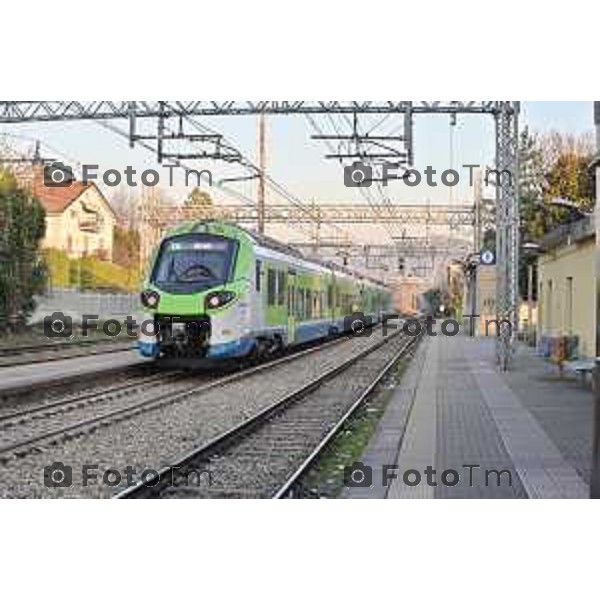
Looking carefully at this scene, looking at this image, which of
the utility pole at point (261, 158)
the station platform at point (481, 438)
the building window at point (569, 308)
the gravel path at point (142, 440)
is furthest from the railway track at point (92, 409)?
the building window at point (569, 308)

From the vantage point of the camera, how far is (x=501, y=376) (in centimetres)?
1933

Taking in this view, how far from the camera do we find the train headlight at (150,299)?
42.8 ft

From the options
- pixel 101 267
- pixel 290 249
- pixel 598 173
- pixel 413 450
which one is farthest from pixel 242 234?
pixel 598 173

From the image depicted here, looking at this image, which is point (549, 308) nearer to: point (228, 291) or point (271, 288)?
point (271, 288)

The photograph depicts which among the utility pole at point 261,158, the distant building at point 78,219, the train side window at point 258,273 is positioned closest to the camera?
the utility pole at point 261,158

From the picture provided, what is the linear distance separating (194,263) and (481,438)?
15.7 ft

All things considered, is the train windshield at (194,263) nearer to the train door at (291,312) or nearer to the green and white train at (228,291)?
the green and white train at (228,291)

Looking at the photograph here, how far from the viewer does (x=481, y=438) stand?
11.8m

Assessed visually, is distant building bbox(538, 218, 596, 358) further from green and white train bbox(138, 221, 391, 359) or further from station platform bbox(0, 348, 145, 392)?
station platform bbox(0, 348, 145, 392)

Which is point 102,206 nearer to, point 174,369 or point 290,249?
point 290,249

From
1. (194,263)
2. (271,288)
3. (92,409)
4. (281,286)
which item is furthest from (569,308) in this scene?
(92,409)

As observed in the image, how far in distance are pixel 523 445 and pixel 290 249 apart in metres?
3.58

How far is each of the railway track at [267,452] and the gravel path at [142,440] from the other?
27cm

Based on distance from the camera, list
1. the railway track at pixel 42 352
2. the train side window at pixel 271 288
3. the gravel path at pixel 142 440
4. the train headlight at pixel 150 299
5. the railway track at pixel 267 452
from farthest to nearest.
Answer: the railway track at pixel 42 352
the train side window at pixel 271 288
the train headlight at pixel 150 299
the gravel path at pixel 142 440
the railway track at pixel 267 452
